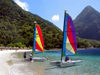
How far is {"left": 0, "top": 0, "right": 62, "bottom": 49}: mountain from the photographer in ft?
323

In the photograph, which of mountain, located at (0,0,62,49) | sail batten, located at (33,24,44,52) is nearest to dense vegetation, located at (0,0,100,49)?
mountain, located at (0,0,62,49)

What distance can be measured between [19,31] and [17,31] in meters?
1.91

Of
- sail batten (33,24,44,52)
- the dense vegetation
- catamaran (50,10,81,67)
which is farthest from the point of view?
the dense vegetation

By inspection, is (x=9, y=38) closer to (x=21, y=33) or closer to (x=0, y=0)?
(x=21, y=33)

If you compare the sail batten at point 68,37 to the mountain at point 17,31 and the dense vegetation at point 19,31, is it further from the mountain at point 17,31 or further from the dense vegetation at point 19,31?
the mountain at point 17,31

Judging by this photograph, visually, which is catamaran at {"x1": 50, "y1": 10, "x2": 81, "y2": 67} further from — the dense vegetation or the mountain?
the mountain

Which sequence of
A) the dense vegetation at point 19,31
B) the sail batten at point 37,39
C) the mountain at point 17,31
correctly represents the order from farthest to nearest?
the mountain at point 17,31
the dense vegetation at point 19,31
the sail batten at point 37,39

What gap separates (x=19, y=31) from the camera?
122750 mm

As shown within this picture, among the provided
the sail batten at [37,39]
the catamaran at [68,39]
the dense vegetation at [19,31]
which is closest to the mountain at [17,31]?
the dense vegetation at [19,31]

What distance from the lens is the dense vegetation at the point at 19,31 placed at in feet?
321

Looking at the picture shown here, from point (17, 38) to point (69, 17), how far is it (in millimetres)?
89692

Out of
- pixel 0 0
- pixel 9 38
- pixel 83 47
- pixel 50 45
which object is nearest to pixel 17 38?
pixel 9 38

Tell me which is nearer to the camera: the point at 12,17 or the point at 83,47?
the point at 83,47

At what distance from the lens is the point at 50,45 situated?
11469cm
